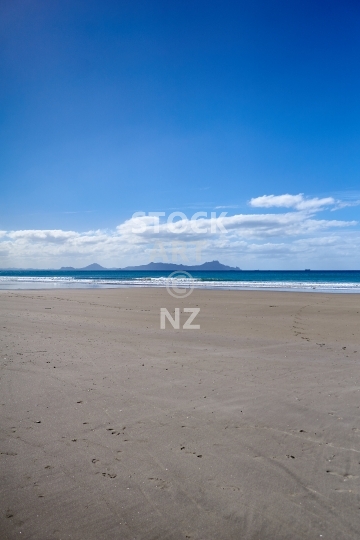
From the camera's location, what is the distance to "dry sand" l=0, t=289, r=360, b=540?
316 cm

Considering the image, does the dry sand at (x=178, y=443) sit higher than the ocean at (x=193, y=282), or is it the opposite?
the ocean at (x=193, y=282)

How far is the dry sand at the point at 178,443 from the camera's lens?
10.4 ft

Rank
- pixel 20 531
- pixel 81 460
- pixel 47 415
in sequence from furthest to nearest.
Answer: pixel 47 415, pixel 81 460, pixel 20 531

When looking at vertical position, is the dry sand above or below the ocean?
below

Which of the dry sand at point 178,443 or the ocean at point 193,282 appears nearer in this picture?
the dry sand at point 178,443

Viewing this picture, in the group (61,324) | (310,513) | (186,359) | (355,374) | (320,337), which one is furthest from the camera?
(61,324)

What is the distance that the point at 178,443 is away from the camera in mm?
4402

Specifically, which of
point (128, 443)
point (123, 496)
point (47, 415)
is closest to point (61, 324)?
point (47, 415)

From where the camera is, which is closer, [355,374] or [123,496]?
[123,496]

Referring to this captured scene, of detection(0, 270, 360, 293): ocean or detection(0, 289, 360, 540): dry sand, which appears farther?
detection(0, 270, 360, 293): ocean

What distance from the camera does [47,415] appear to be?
512 centimetres

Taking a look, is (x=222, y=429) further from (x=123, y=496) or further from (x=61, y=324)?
(x=61, y=324)

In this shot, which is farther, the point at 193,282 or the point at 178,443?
the point at 193,282

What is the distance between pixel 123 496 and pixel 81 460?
787 millimetres
